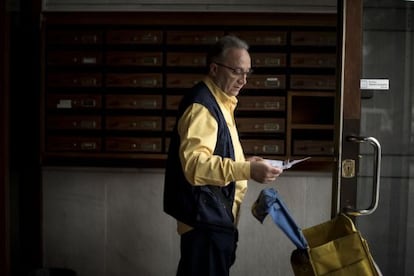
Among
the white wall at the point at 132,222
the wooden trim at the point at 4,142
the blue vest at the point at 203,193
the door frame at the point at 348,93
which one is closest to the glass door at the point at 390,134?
the door frame at the point at 348,93

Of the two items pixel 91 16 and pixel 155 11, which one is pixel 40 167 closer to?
pixel 91 16

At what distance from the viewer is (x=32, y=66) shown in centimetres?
351

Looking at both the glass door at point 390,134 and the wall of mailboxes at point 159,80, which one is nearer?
the glass door at point 390,134

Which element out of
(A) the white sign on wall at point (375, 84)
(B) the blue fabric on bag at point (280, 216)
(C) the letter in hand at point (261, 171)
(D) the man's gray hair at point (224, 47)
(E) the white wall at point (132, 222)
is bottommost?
(E) the white wall at point (132, 222)

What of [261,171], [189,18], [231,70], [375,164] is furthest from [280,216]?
[189,18]

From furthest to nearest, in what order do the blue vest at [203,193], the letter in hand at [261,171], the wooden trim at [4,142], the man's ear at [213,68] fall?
the wooden trim at [4,142] → the man's ear at [213,68] → the blue vest at [203,193] → the letter in hand at [261,171]

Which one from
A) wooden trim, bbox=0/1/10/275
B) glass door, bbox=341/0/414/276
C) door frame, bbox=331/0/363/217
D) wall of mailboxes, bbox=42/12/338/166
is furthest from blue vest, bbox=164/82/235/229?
wooden trim, bbox=0/1/10/275

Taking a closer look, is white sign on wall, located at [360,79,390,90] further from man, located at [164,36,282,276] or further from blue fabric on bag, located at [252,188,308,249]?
blue fabric on bag, located at [252,188,308,249]

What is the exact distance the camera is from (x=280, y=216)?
2141 mm

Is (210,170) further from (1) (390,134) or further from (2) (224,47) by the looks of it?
(1) (390,134)

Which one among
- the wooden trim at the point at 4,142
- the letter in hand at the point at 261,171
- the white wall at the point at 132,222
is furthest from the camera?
the white wall at the point at 132,222

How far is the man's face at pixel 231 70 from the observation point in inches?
90.6

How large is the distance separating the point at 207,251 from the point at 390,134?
3.78 feet

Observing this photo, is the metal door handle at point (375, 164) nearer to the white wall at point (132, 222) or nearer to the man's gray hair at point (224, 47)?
the man's gray hair at point (224, 47)
